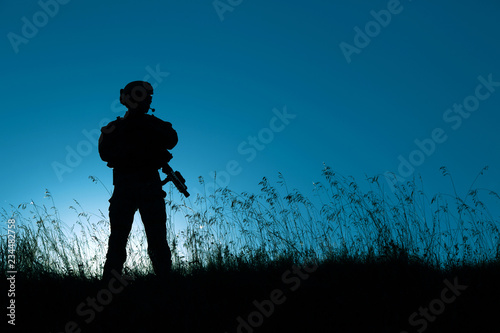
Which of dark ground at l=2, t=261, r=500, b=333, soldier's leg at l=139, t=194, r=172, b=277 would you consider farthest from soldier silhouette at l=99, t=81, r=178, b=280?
dark ground at l=2, t=261, r=500, b=333

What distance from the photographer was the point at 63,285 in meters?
3.92

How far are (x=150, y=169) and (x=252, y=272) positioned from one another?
1624mm

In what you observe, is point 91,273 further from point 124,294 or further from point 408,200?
point 408,200

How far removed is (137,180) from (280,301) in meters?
2.10

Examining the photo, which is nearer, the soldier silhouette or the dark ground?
the dark ground

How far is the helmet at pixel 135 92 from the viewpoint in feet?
14.7

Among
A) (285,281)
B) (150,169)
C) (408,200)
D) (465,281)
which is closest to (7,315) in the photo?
(150,169)

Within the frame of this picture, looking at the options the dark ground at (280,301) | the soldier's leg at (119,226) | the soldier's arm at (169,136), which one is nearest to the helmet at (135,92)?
the soldier's arm at (169,136)

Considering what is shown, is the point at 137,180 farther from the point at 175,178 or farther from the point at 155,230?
the point at 155,230

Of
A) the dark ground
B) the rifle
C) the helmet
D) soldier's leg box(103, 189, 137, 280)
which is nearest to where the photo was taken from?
the dark ground

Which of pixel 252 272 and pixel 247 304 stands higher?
pixel 252 272

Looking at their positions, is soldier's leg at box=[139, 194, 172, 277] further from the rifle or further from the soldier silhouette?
the rifle

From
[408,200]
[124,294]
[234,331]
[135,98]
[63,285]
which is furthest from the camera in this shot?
[408,200]

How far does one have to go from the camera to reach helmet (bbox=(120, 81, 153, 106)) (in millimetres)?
4477
